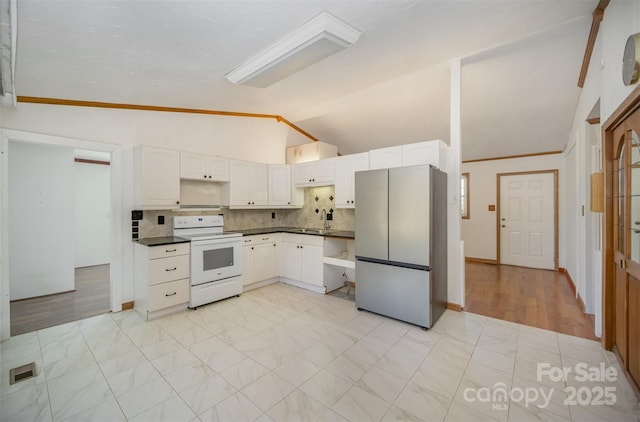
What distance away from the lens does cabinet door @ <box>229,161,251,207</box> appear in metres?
4.16

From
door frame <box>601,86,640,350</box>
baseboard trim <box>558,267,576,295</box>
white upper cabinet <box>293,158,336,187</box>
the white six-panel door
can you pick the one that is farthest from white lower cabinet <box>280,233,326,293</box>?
the white six-panel door

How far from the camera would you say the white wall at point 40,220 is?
3699 millimetres

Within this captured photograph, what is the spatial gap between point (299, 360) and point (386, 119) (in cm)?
392

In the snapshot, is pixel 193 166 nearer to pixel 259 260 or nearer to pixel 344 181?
pixel 259 260

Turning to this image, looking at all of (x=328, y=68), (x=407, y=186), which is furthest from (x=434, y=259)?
(x=328, y=68)

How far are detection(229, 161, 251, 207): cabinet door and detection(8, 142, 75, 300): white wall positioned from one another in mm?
2459

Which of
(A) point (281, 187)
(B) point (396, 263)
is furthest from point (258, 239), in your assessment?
(B) point (396, 263)

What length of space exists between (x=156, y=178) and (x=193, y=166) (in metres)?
0.50

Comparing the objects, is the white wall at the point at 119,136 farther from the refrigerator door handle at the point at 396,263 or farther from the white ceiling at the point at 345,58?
the refrigerator door handle at the point at 396,263

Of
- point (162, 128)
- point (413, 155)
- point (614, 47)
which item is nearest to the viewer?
point (614, 47)

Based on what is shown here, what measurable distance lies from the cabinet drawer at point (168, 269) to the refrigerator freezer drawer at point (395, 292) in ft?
7.15

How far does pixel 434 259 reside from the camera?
290 cm

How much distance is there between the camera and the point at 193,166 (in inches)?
146

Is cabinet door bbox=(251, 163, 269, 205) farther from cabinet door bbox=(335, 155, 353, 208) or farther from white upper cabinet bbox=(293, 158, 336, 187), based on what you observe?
cabinet door bbox=(335, 155, 353, 208)
